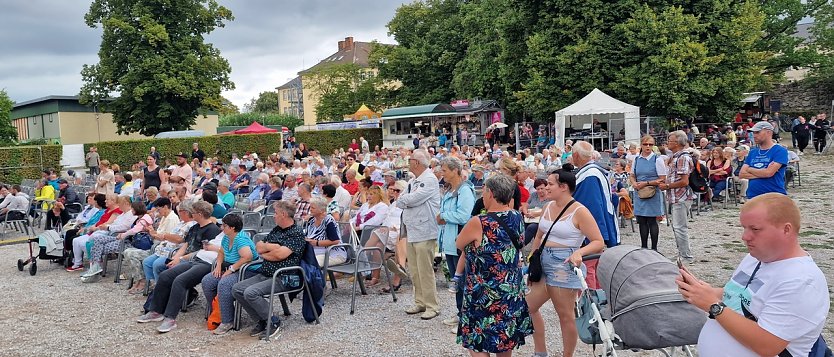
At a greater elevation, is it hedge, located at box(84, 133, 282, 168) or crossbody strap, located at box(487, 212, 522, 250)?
hedge, located at box(84, 133, 282, 168)

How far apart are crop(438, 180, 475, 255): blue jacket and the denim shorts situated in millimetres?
1357

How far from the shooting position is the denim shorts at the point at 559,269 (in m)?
3.85

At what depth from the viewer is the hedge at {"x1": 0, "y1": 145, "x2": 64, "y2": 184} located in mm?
20578

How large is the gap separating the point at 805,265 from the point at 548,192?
205 centimetres

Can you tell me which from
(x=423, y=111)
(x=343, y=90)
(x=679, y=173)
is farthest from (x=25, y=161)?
(x=343, y=90)

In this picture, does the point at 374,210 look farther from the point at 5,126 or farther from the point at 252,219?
the point at 5,126

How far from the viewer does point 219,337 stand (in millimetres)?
5566

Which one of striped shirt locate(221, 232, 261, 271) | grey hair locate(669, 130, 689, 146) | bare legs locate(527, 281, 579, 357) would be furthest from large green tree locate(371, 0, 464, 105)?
bare legs locate(527, 281, 579, 357)

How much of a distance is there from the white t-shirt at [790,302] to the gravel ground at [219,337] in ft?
8.92

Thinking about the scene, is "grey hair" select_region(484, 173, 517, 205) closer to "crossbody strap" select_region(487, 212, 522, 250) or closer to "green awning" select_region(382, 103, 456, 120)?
"crossbody strap" select_region(487, 212, 522, 250)

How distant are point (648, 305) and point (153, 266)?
5815mm

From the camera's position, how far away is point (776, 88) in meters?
40.6

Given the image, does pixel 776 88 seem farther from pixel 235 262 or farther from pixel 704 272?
pixel 235 262

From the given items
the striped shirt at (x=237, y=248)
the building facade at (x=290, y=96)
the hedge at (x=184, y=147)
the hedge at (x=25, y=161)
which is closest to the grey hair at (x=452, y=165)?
the striped shirt at (x=237, y=248)
